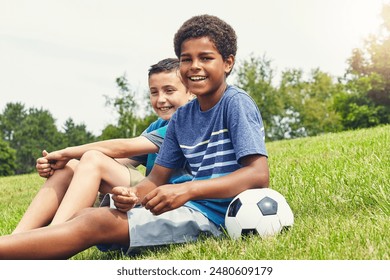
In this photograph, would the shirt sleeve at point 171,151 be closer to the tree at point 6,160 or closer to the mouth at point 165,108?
the mouth at point 165,108

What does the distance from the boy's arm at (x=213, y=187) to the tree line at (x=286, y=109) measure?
33.3 metres

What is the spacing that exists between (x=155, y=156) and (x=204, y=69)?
1.42 meters

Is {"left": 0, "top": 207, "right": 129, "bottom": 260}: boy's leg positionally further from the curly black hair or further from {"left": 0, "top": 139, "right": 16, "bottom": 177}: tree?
{"left": 0, "top": 139, "right": 16, "bottom": 177}: tree

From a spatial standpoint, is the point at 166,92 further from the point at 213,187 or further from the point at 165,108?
the point at 213,187

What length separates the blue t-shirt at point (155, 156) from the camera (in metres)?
4.41

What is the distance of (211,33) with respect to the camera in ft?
13.4

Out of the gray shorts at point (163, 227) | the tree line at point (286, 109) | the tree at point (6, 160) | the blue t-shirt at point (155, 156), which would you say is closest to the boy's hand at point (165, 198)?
the gray shorts at point (163, 227)

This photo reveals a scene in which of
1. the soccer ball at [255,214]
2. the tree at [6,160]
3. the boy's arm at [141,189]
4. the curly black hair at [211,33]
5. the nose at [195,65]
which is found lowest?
the tree at [6,160]

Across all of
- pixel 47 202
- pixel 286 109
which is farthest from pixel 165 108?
pixel 286 109

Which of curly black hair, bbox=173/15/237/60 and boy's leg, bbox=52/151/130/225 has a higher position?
curly black hair, bbox=173/15/237/60

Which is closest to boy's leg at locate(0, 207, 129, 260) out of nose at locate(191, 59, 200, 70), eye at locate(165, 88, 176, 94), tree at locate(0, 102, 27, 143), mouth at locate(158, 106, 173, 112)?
nose at locate(191, 59, 200, 70)

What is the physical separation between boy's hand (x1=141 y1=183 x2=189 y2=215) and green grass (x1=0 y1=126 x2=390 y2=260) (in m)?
0.36

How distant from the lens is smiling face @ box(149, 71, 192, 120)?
515 centimetres

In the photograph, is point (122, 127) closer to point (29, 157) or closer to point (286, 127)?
point (286, 127)
